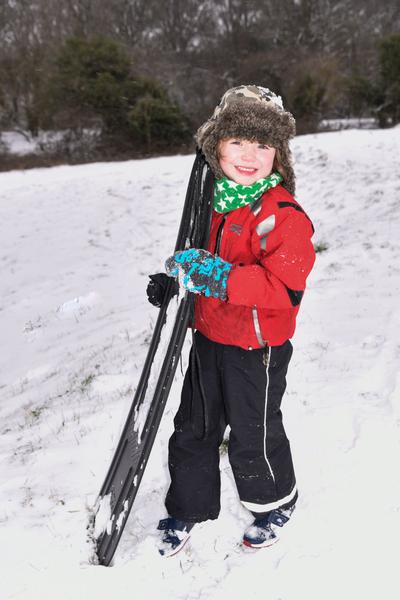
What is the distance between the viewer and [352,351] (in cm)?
412

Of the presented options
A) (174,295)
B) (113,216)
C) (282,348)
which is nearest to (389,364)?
(282,348)

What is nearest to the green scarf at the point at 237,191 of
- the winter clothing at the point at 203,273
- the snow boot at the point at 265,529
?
the winter clothing at the point at 203,273

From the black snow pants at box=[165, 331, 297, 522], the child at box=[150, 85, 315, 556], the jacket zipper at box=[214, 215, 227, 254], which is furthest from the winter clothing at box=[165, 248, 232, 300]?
the black snow pants at box=[165, 331, 297, 522]

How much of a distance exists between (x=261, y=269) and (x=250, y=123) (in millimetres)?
614

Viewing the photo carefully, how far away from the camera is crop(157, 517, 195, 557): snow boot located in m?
2.46

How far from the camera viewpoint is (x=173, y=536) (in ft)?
8.23

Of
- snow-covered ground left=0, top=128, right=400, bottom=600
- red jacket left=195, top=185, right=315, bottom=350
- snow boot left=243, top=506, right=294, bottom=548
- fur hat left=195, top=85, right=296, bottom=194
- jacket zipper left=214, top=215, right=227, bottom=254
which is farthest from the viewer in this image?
snow boot left=243, top=506, right=294, bottom=548

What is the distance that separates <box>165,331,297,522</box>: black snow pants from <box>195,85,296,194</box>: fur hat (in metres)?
0.83

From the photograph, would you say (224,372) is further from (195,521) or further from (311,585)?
(311,585)

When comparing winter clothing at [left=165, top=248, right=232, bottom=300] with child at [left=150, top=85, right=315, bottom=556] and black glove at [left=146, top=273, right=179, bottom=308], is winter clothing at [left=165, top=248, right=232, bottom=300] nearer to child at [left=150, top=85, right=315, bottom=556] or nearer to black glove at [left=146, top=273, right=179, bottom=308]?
child at [left=150, top=85, right=315, bottom=556]

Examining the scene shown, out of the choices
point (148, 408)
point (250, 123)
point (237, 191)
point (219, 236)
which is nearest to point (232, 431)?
point (148, 408)

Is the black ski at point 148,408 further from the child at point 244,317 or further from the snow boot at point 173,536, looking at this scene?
the snow boot at point 173,536

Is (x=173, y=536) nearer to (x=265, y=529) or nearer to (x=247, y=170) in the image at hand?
(x=265, y=529)

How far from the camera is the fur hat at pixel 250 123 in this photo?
6.85ft
